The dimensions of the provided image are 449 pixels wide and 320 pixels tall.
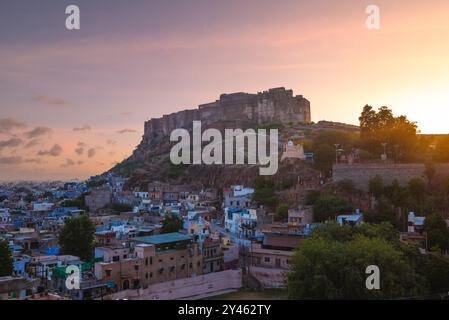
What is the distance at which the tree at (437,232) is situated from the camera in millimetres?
14336

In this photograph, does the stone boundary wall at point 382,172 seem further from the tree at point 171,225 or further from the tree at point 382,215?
the tree at point 171,225

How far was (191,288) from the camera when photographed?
13242 millimetres

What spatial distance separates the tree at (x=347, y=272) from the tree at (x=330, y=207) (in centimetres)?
701

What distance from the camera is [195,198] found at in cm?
2775

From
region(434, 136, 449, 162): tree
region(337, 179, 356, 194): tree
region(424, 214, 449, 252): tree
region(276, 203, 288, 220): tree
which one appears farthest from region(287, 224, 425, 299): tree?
region(434, 136, 449, 162): tree

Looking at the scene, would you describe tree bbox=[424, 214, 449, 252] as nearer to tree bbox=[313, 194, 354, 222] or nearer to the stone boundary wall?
tree bbox=[313, 194, 354, 222]

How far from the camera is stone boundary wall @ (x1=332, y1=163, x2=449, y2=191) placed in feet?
62.9

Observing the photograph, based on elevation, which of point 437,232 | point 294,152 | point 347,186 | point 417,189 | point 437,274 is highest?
point 294,152

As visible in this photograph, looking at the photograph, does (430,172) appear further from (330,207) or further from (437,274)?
(437,274)

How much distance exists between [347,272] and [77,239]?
10352mm

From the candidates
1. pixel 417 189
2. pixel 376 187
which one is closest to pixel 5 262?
pixel 376 187

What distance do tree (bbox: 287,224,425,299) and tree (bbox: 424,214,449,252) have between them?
416cm

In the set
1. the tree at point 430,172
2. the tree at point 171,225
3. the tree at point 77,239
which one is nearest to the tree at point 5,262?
the tree at point 77,239
